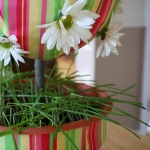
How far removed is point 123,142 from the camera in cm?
60

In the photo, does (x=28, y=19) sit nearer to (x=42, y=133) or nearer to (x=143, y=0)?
(x=42, y=133)

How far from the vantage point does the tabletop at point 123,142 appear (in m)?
0.57

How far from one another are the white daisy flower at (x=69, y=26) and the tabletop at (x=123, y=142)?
327 millimetres

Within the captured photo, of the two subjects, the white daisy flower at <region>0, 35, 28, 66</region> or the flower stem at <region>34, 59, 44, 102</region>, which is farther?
the flower stem at <region>34, 59, 44, 102</region>

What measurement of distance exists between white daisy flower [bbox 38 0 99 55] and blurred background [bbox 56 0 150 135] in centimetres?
88

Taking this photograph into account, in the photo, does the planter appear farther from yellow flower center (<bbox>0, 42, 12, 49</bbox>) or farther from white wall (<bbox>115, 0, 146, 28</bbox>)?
white wall (<bbox>115, 0, 146, 28</bbox>)

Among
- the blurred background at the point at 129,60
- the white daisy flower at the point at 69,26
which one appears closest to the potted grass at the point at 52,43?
the white daisy flower at the point at 69,26

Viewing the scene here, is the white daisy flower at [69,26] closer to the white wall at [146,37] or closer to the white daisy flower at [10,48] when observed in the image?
the white daisy flower at [10,48]

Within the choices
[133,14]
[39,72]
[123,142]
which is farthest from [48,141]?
[133,14]

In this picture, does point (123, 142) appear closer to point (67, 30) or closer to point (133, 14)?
point (67, 30)

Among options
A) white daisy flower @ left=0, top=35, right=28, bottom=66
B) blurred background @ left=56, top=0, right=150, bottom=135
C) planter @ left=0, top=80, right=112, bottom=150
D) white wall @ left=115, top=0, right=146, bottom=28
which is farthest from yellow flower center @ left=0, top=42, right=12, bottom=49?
white wall @ left=115, top=0, right=146, bottom=28

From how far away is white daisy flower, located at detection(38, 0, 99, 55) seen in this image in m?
0.30

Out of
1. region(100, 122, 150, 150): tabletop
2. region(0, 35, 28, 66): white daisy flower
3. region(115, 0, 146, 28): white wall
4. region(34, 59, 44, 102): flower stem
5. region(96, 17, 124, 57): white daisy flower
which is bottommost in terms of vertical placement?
region(100, 122, 150, 150): tabletop

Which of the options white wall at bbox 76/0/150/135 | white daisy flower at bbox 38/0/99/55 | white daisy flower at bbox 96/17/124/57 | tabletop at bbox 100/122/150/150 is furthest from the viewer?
white wall at bbox 76/0/150/135
